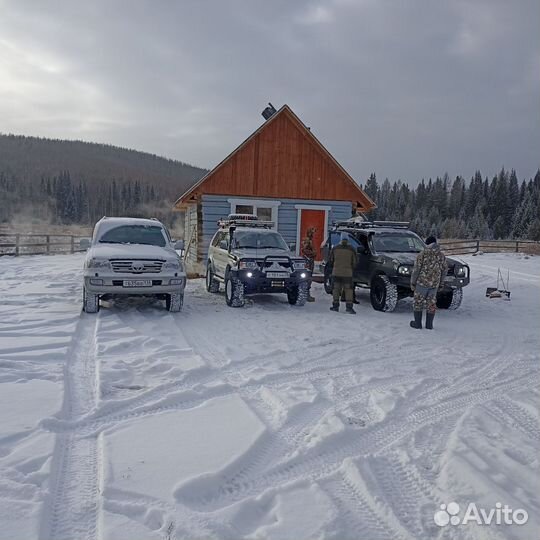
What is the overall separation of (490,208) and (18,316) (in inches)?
3852

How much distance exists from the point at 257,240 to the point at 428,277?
4.52 meters

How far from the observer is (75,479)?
3170mm

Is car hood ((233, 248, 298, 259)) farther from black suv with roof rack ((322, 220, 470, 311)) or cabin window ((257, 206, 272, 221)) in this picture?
cabin window ((257, 206, 272, 221))

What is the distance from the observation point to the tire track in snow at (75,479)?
8.76 ft

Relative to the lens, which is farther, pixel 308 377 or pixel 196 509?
pixel 308 377

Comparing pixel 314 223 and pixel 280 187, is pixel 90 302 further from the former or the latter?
pixel 314 223

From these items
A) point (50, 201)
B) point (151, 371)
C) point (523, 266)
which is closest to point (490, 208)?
point (523, 266)

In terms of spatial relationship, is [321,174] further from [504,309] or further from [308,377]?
[308,377]

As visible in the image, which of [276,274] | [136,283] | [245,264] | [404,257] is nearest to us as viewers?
[136,283]

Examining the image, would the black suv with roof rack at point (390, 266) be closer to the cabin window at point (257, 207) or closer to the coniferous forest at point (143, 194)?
the cabin window at point (257, 207)

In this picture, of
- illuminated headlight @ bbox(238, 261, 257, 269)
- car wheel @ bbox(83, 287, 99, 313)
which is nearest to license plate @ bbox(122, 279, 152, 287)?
car wheel @ bbox(83, 287, 99, 313)

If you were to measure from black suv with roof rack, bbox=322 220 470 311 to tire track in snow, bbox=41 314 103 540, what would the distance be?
694 centimetres

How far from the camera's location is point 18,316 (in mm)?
8172

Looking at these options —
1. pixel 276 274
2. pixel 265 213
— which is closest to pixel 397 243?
pixel 276 274
